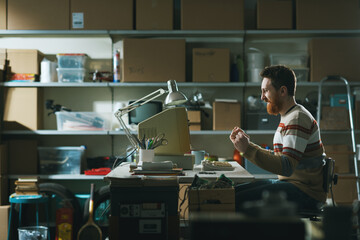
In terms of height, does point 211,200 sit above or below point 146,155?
below

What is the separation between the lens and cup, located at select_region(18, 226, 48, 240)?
375 centimetres

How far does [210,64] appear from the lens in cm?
412

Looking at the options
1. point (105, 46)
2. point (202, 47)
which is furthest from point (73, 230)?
point (202, 47)

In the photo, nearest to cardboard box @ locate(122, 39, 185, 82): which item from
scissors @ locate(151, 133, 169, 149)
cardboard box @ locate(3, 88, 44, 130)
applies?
cardboard box @ locate(3, 88, 44, 130)

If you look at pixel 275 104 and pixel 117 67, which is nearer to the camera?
pixel 275 104

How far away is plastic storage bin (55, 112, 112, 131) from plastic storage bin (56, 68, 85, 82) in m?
0.34

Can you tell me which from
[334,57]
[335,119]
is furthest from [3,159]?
[334,57]

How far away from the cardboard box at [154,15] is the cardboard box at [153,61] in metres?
0.14

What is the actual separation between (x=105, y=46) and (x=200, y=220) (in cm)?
366

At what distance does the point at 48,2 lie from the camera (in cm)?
418

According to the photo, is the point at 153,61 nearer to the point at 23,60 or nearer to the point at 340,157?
the point at 23,60

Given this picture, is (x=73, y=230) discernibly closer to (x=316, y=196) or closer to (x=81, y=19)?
(x=81, y=19)

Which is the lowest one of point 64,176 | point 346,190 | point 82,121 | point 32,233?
point 32,233

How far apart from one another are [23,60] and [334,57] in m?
2.98
